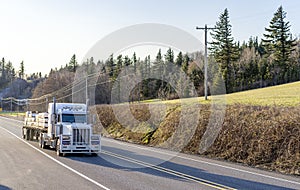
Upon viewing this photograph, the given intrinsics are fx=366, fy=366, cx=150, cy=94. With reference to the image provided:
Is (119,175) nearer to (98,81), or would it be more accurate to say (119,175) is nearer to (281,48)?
(98,81)

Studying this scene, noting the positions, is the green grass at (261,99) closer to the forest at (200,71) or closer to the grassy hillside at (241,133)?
the grassy hillside at (241,133)

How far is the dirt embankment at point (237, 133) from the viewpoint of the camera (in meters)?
15.6

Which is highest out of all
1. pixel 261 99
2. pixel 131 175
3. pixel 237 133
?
pixel 261 99

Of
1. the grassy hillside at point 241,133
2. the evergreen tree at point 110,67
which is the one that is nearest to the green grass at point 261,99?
the grassy hillside at point 241,133

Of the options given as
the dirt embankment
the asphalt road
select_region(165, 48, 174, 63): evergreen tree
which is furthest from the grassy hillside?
select_region(165, 48, 174, 63): evergreen tree

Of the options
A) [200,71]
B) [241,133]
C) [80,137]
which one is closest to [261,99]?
[241,133]

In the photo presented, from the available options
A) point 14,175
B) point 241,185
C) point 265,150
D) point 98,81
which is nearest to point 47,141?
point 14,175

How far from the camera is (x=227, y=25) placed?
78875 millimetres

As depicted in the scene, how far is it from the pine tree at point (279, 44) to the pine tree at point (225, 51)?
797 cm

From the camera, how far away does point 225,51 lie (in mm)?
77188

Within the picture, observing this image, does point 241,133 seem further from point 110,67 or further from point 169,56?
point 169,56

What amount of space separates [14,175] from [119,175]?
11.8 feet

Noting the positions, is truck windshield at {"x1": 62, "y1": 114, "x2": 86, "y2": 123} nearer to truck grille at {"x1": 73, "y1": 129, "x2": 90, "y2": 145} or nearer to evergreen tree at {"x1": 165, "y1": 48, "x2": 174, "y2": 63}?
truck grille at {"x1": 73, "y1": 129, "x2": 90, "y2": 145}

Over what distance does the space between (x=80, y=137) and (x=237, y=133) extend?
320 inches
